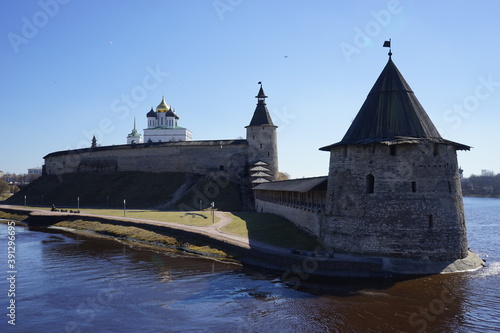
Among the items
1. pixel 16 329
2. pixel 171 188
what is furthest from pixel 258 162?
pixel 16 329

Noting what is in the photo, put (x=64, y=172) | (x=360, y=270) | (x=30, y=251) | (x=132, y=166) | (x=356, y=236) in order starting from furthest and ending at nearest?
(x=64, y=172) < (x=132, y=166) < (x=30, y=251) < (x=356, y=236) < (x=360, y=270)

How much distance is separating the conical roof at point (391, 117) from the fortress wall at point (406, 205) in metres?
0.52

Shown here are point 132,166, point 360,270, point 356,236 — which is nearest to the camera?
point 360,270

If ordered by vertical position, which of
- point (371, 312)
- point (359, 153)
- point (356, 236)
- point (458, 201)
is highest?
point (359, 153)

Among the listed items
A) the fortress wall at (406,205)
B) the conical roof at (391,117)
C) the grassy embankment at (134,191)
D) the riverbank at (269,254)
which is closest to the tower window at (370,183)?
the fortress wall at (406,205)

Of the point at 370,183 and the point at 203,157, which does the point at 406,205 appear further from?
the point at 203,157

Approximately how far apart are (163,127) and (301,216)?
54.5 m

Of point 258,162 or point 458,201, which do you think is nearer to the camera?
point 458,201

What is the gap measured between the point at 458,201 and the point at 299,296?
9.45 meters

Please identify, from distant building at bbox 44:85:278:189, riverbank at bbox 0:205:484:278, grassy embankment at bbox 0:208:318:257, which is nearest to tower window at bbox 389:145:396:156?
riverbank at bbox 0:205:484:278

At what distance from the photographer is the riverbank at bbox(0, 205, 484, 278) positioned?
1725 centimetres

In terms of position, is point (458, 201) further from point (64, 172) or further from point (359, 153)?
point (64, 172)

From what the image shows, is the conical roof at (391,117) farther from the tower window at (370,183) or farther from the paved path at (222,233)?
the paved path at (222,233)

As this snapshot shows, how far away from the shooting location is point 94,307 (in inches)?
524
